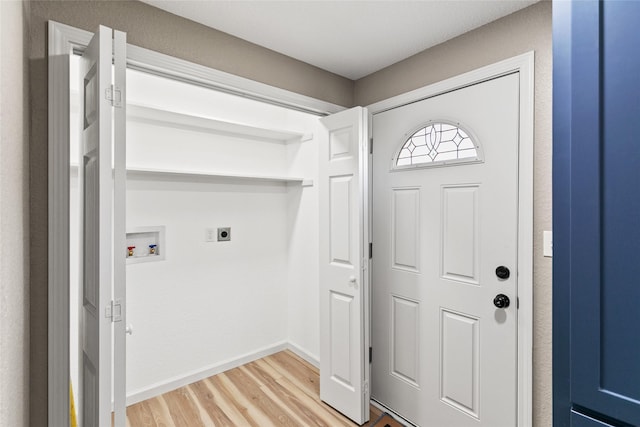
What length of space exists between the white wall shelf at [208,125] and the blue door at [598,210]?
7.59 feet

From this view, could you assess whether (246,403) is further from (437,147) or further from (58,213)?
(437,147)

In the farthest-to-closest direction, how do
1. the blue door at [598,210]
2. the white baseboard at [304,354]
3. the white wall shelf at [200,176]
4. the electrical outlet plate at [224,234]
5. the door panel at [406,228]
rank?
the white baseboard at [304,354], the electrical outlet plate at [224,234], the white wall shelf at [200,176], the door panel at [406,228], the blue door at [598,210]

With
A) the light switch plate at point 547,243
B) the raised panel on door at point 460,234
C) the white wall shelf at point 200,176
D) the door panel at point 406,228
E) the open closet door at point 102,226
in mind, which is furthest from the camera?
the white wall shelf at point 200,176

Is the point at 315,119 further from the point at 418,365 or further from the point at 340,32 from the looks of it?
the point at 418,365

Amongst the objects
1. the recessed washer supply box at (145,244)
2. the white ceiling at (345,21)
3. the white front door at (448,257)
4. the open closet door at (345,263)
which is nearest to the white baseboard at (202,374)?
the open closet door at (345,263)

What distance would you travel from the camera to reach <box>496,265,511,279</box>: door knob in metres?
1.64

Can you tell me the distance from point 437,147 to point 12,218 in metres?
1.90

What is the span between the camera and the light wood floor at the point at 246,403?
2.16 metres

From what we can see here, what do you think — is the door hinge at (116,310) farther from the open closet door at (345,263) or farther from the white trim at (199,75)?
the open closet door at (345,263)

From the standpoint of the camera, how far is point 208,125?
2650 millimetres

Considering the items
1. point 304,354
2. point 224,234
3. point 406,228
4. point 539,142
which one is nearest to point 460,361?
point 406,228

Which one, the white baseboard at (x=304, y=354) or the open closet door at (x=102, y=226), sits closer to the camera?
the open closet door at (x=102, y=226)

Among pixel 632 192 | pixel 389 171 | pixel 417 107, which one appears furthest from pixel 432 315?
pixel 632 192

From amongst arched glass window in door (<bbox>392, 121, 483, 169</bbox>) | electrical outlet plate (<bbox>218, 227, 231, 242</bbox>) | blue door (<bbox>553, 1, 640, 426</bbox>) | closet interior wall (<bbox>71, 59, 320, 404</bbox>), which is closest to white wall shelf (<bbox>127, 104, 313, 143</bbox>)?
closet interior wall (<bbox>71, 59, 320, 404</bbox>)
